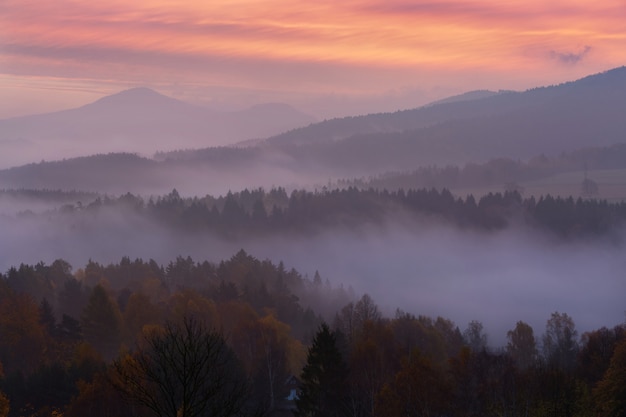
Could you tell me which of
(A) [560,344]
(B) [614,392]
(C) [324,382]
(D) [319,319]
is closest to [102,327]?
(D) [319,319]

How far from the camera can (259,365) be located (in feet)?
183

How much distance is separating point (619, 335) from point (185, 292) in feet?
140

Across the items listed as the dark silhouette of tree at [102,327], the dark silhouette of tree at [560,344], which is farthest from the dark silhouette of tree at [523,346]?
the dark silhouette of tree at [102,327]

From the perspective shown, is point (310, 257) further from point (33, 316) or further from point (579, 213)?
point (33, 316)

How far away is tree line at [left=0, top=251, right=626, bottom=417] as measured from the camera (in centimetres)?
2977

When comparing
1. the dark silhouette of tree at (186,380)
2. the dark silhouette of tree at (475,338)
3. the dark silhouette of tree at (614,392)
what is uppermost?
the dark silhouette of tree at (186,380)

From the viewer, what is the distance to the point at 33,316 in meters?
66.4

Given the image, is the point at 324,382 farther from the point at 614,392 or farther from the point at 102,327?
the point at 102,327

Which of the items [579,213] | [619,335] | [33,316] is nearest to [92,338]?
[33,316]

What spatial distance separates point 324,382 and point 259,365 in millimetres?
16085

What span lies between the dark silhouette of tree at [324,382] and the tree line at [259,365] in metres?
0.06

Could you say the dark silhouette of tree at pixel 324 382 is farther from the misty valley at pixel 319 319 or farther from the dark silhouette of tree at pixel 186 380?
the dark silhouette of tree at pixel 186 380

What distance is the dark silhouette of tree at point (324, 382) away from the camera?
1588 inches

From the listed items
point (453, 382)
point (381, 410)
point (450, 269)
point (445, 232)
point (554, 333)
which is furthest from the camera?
point (445, 232)
